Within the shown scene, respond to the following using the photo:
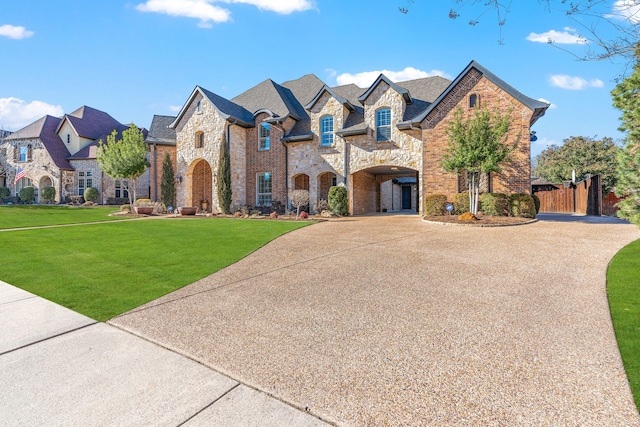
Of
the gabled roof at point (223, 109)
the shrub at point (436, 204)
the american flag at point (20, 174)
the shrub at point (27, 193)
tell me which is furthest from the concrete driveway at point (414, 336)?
the american flag at point (20, 174)

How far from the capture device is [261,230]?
36.5ft

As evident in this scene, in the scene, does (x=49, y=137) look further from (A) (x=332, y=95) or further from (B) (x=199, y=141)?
(A) (x=332, y=95)

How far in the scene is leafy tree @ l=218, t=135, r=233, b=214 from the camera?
63.6 ft

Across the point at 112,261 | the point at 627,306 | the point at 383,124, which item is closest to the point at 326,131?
the point at 383,124

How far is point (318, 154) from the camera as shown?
1912cm

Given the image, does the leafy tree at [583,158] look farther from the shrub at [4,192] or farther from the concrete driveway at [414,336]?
the shrub at [4,192]

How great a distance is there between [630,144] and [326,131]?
15471mm

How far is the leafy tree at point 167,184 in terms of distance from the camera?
2138 cm

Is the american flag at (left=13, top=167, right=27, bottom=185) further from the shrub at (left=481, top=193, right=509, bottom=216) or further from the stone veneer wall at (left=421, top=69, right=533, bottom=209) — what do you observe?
the shrub at (left=481, top=193, right=509, bottom=216)

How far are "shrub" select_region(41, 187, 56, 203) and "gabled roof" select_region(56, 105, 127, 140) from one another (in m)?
5.93

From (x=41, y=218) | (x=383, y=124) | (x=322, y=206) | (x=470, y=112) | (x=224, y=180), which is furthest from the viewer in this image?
(x=224, y=180)

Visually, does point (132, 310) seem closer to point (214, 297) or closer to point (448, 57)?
point (214, 297)

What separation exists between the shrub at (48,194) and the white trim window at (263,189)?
2155cm

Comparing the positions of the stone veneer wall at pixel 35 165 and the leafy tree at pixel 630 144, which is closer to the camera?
the leafy tree at pixel 630 144
